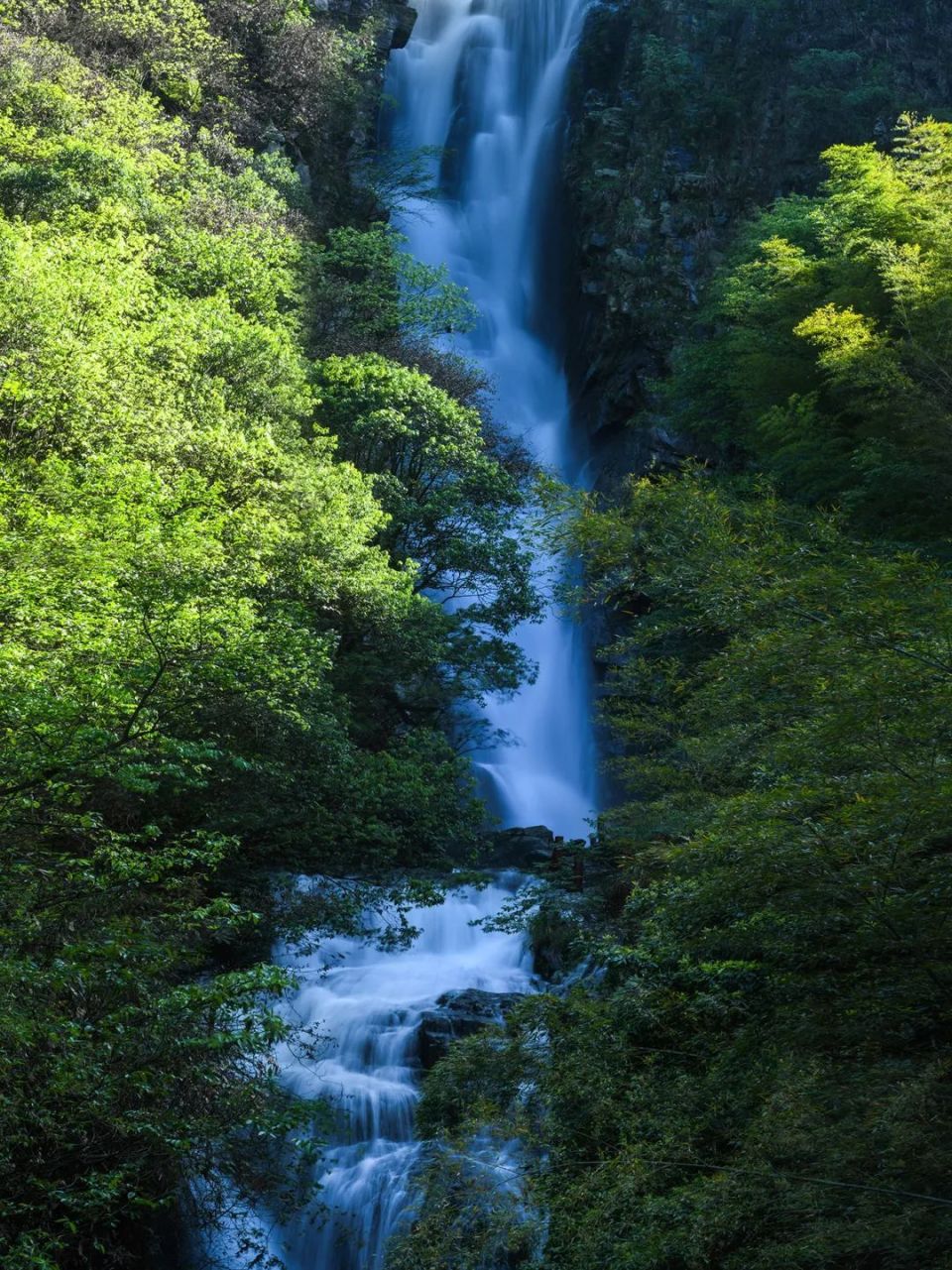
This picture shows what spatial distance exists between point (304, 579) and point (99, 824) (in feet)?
28.3

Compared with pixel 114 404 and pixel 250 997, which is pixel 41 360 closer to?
pixel 114 404

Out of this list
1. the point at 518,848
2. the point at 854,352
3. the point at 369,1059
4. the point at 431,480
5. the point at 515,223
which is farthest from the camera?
the point at 515,223

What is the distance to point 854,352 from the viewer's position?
1802 cm

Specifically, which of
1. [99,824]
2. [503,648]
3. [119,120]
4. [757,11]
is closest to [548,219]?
[757,11]

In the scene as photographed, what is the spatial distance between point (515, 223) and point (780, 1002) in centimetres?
3350

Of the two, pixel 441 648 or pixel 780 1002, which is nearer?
pixel 780 1002

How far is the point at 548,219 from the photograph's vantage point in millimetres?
36938

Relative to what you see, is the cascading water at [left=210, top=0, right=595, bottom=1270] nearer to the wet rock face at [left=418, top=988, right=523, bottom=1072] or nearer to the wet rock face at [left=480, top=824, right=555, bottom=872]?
the wet rock face at [left=418, top=988, right=523, bottom=1072]

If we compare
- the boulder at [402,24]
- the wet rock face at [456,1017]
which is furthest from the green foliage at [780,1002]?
the boulder at [402,24]

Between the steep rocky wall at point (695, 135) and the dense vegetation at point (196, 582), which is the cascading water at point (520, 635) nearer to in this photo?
the dense vegetation at point (196, 582)

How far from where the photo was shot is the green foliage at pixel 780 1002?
596cm

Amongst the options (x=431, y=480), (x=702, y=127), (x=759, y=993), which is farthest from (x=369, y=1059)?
(x=702, y=127)

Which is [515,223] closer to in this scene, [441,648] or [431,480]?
[431,480]

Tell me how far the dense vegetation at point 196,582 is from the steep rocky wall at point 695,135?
5778mm
